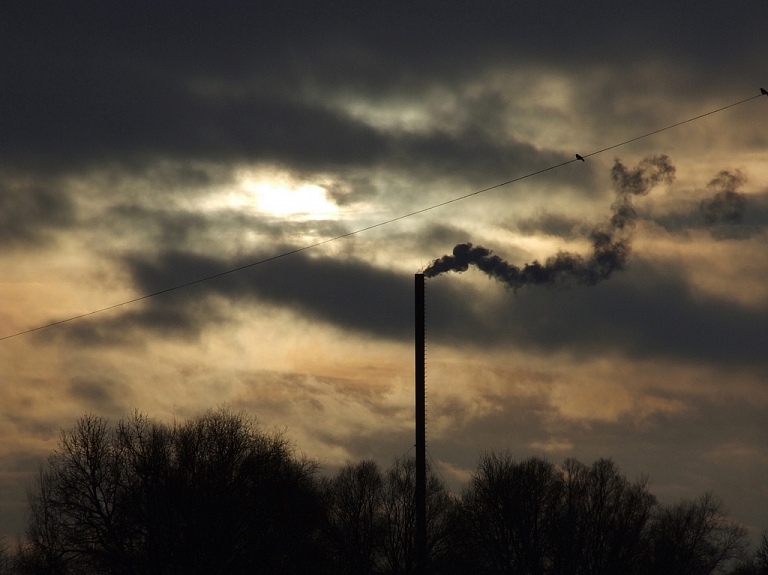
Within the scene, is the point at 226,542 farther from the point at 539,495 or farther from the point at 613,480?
the point at 613,480

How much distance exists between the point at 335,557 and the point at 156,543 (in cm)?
2218

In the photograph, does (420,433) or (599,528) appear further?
(599,528)

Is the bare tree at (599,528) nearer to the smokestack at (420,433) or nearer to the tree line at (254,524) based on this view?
the tree line at (254,524)

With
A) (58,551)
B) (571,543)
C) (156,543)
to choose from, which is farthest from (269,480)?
(571,543)

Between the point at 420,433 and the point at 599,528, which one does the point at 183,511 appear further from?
the point at 599,528

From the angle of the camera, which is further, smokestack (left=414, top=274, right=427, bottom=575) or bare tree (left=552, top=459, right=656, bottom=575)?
bare tree (left=552, top=459, right=656, bottom=575)

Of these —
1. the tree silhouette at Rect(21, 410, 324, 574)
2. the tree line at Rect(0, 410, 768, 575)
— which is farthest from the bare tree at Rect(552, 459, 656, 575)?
the tree silhouette at Rect(21, 410, 324, 574)

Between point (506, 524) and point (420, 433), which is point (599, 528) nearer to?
point (506, 524)

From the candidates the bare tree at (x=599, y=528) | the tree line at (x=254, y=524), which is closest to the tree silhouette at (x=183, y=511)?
the tree line at (x=254, y=524)

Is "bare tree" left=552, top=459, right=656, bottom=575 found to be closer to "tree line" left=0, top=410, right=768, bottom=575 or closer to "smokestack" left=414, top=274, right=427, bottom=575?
"tree line" left=0, top=410, right=768, bottom=575

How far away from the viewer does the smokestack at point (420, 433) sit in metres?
43.2

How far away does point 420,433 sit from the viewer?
44750 millimetres

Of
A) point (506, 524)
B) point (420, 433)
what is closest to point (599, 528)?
point (506, 524)

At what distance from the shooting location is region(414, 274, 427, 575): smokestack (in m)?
43.2
